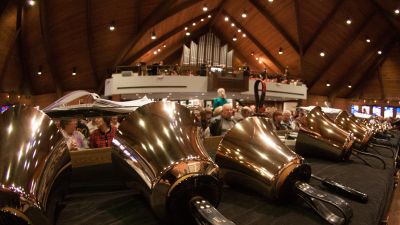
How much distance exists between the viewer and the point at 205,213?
21.9 inches

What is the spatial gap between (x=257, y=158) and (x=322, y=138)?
2.21 feet

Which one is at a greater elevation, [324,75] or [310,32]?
[310,32]

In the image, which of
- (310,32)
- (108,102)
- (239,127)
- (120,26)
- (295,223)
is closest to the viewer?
(295,223)

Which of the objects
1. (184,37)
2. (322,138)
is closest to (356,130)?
(322,138)

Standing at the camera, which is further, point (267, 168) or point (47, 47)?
point (47, 47)

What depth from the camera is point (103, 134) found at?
3.35m

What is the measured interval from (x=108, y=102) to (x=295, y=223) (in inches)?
52.5

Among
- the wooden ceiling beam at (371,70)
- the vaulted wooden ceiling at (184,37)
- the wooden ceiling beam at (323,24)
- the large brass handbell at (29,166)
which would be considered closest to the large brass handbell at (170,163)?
the large brass handbell at (29,166)

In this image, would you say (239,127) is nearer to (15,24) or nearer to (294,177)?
(294,177)

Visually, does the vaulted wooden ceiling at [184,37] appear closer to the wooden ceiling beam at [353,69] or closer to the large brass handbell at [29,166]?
the wooden ceiling beam at [353,69]

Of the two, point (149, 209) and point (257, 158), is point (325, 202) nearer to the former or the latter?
Result: point (257, 158)

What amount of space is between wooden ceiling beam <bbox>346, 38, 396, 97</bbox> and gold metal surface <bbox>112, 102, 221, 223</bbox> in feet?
71.9

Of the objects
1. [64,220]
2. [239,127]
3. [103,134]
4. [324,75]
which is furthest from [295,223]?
[324,75]

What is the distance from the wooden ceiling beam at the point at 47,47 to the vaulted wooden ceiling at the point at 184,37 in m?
0.04
